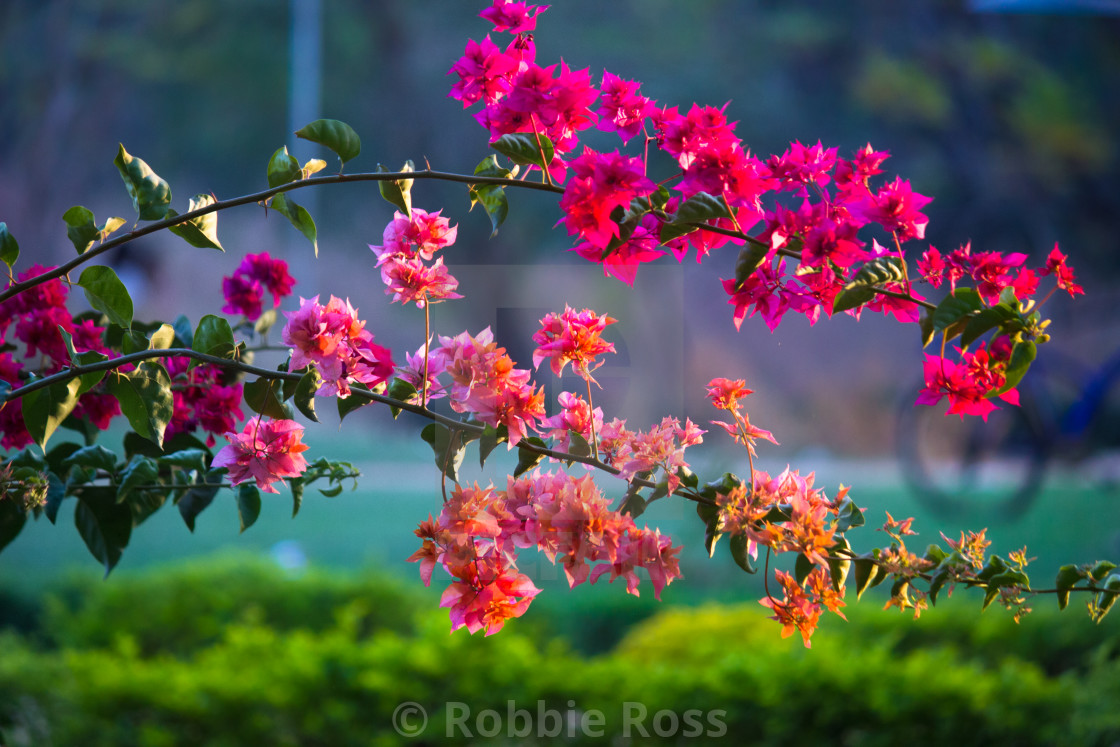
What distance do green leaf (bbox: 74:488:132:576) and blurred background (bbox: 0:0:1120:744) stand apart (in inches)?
168

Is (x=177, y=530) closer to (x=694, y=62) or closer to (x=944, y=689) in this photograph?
(x=694, y=62)

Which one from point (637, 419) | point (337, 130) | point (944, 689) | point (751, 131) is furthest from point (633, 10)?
point (337, 130)

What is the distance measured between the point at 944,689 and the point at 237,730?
44.0 inches

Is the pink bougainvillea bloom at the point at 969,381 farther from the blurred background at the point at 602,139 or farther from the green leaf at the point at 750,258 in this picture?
the blurred background at the point at 602,139

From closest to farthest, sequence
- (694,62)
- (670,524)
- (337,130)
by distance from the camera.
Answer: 1. (337,130)
2. (670,524)
3. (694,62)

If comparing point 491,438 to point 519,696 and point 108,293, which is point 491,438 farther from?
point 519,696

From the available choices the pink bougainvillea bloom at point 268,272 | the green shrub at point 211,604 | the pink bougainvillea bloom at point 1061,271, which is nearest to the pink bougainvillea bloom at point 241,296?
the pink bougainvillea bloom at point 268,272

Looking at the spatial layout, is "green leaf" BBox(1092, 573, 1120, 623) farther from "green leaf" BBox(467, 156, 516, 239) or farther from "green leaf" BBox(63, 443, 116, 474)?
"green leaf" BBox(63, 443, 116, 474)

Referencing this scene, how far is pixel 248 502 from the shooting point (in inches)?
25.8

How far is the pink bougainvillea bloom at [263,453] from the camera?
560 mm

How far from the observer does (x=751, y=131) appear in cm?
527

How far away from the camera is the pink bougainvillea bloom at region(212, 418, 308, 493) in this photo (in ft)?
1.84

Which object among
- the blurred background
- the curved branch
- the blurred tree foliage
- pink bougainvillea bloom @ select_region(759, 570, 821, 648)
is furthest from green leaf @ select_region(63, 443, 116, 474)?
the blurred tree foliage

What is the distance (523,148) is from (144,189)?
0.21 metres
